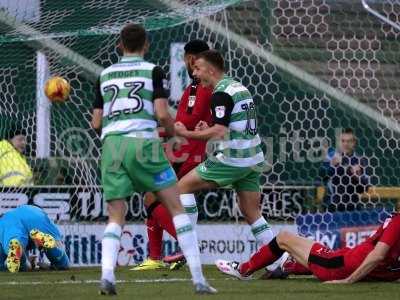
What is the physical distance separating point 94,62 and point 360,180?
11.4ft

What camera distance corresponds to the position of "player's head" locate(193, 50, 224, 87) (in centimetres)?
950

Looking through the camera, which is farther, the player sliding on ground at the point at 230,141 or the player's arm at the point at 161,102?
the player sliding on ground at the point at 230,141

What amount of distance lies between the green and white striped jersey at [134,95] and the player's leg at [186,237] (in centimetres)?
43

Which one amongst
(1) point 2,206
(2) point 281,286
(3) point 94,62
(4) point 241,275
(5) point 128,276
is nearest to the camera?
(2) point 281,286

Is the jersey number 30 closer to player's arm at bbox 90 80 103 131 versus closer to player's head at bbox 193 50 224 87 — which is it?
player's arm at bbox 90 80 103 131

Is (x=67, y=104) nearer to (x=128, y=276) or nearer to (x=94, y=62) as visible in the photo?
(x=94, y=62)

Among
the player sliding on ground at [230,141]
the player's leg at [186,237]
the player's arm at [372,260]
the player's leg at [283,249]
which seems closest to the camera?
the player's leg at [186,237]

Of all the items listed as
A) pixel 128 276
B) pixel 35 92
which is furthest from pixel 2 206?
pixel 128 276

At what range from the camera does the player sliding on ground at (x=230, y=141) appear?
30.1ft

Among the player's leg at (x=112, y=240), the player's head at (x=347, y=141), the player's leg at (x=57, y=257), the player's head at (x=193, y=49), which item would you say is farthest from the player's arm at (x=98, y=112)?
the player's head at (x=347, y=141)

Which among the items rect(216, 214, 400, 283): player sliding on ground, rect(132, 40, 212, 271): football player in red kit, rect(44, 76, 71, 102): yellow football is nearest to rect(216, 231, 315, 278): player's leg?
rect(216, 214, 400, 283): player sliding on ground

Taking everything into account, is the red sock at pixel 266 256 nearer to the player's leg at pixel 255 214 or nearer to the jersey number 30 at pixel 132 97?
the player's leg at pixel 255 214

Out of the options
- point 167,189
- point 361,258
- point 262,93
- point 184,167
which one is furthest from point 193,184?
point 262,93

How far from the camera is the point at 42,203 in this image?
13125mm
